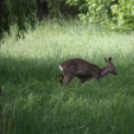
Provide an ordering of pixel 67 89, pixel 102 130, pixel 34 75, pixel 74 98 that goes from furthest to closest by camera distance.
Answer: pixel 34 75 < pixel 67 89 < pixel 74 98 < pixel 102 130

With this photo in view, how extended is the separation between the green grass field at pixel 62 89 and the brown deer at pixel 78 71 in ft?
0.43

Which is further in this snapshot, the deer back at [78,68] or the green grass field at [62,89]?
the deer back at [78,68]

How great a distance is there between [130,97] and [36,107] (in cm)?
202

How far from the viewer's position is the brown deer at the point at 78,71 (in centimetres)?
896

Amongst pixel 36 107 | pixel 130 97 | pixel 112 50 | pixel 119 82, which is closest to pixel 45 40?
pixel 112 50

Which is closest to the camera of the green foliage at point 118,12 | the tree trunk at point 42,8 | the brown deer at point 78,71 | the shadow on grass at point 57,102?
the shadow on grass at point 57,102

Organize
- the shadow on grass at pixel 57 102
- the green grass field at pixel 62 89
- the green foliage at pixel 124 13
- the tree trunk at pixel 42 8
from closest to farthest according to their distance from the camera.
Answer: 1. the shadow on grass at pixel 57 102
2. the green grass field at pixel 62 89
3. the green foliage at pixel 124 13
4. the tree trunk at pixel 42 8

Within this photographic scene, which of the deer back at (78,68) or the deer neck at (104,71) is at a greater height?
the deer back at (78,68)

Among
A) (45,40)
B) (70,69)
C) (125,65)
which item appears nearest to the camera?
(70,69)

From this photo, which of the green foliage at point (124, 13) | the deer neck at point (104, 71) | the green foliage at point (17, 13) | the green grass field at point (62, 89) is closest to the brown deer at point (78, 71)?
the deer neck at point (104, 71)

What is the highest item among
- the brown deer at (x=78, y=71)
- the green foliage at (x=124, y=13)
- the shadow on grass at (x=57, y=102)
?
the green foliage at (x=124, y=13)

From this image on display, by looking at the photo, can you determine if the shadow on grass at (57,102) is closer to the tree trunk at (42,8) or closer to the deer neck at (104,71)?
the deer neck at (104,71)

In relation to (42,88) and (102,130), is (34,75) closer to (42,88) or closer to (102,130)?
(42,88)

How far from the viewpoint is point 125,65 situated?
11148 millimetres
